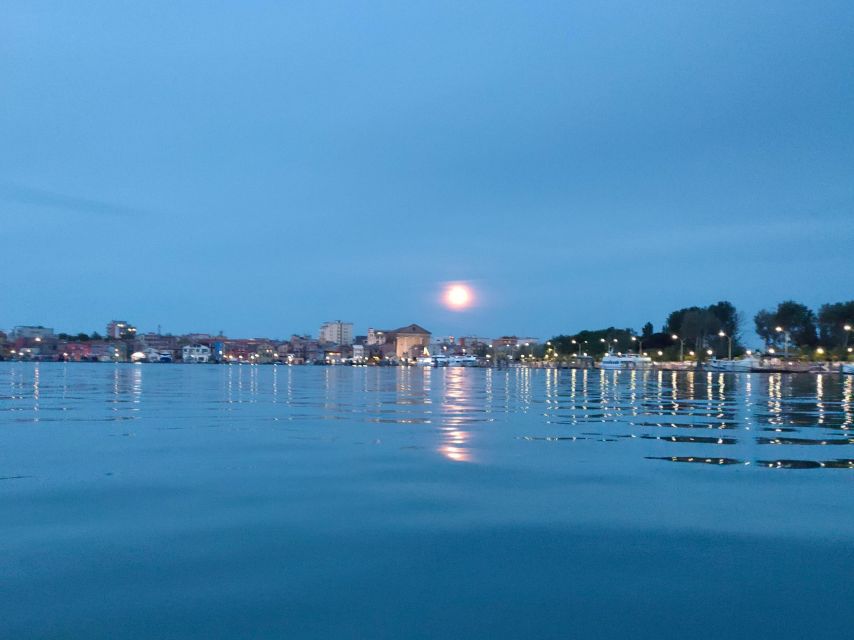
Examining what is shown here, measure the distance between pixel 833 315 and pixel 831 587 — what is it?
383 feet

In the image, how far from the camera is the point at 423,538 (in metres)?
6.82

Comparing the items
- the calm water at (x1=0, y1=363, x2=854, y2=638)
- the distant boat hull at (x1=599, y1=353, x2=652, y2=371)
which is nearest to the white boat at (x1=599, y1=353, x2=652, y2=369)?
the distant boat hull at (x1=599, y1=353, x2=652, y2=371)

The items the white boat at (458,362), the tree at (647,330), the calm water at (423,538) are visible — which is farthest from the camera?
the white boat at (458,362)

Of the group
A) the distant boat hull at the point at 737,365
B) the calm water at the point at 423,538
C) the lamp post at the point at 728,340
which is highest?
the lamp post at the point at 728,340

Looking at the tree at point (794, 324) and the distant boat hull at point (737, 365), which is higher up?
the tree at point (794, 324)

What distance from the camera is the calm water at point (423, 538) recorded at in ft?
16.3

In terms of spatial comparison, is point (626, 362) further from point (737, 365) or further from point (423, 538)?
point (423, 538)

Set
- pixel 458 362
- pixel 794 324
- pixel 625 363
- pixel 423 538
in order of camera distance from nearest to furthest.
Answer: pixel 423 538
pixel 794 324
pixel 625 363
pixel 458 362

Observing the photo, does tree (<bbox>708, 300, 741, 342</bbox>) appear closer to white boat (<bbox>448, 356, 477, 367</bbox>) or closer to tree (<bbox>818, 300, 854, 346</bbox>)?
tree (<bbox>818, 300, 854, 346</bbox>)

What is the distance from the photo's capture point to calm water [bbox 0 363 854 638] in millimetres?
4961

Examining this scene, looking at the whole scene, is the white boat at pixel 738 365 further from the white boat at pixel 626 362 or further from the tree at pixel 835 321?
the white boat at pixel 626 362

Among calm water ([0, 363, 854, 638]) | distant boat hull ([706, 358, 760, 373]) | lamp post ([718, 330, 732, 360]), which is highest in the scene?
lamp post ([718, 330, 732, 360])

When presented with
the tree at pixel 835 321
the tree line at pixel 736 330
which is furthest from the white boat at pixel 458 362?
the tree at pixel 835 321

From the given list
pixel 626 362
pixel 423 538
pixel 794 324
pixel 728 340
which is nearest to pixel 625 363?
pixel 626 362
